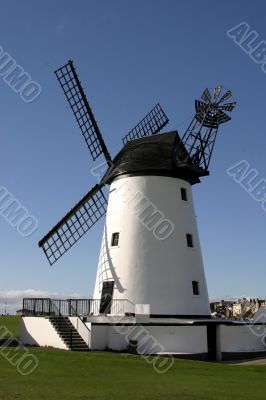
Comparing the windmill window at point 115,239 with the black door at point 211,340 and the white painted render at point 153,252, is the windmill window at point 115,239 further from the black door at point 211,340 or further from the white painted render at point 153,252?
the black door at point 211,340

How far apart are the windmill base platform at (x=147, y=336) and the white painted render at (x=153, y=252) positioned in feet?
4.32

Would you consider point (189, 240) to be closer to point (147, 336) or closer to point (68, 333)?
point (147, 336)

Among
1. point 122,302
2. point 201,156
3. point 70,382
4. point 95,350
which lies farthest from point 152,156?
point 70,382

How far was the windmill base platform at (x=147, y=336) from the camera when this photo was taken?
21.5 m

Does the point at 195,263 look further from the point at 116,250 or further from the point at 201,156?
the point at 201,156

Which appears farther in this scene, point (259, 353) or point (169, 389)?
point (259, 353)

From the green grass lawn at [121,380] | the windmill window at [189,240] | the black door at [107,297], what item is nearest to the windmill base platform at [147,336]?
the black door at [107,297]

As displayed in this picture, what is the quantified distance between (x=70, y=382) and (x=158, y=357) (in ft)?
24.0

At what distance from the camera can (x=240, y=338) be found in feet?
77.6

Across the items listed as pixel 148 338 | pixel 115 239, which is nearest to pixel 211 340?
pixel 148 338

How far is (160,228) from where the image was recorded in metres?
24.8

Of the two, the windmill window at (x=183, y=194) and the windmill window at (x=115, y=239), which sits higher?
the windmill window at (x=183, y=194)

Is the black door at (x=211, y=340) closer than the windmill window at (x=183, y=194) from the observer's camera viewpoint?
Yes

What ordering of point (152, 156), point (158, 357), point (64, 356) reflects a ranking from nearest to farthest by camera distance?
point (64, 356) < point (158, 357) < point (152, 156)
